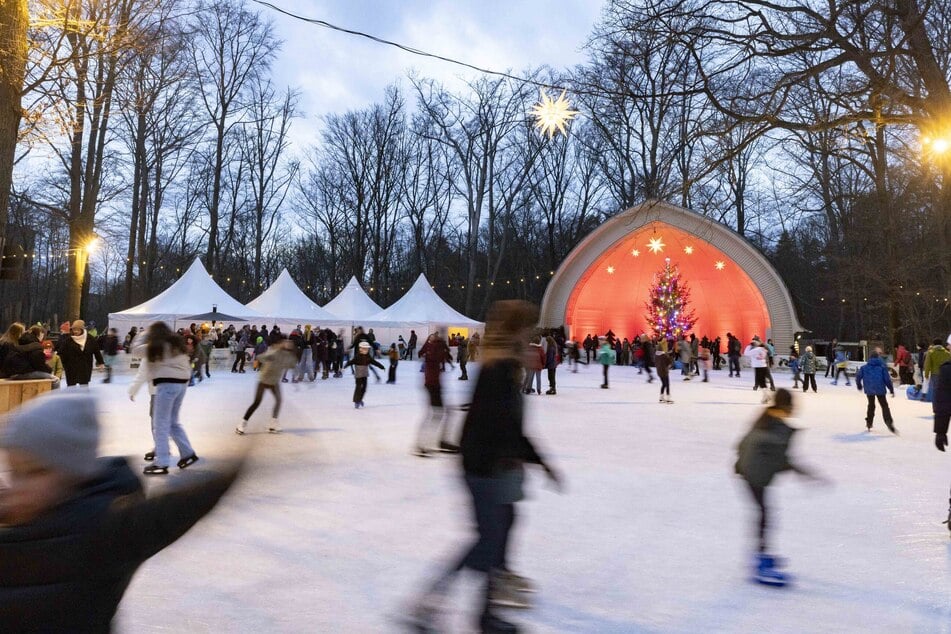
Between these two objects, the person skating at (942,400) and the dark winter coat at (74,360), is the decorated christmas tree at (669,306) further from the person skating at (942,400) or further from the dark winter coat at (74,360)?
the person skating at (942,400)

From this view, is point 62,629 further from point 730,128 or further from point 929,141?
point 929,141

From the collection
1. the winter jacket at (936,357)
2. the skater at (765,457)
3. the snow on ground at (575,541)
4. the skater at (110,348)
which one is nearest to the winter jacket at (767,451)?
the skater at (765,457)

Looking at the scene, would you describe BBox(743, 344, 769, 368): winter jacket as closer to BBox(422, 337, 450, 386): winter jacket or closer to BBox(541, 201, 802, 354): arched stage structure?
BBox(422, 337, 450, 386): winter jacket

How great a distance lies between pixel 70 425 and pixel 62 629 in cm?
42

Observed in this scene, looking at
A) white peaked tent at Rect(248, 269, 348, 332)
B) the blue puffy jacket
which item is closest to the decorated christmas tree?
white peaked tent at Rect(248, 269, 348, 332)

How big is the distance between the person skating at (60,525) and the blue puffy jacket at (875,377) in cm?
991

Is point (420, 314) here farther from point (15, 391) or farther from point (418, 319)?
point (15, 391)

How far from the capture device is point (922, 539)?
4473 mm

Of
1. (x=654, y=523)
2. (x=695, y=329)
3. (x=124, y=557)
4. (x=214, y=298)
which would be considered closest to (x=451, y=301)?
(x=695, y=329)

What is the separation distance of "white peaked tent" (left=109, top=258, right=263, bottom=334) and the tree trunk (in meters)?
14.3

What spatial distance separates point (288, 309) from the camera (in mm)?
25078

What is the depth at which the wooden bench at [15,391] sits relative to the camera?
7617mm

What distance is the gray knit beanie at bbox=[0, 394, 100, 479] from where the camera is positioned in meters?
1.34

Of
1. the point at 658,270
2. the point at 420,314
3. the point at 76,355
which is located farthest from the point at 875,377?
the point at 658,270
